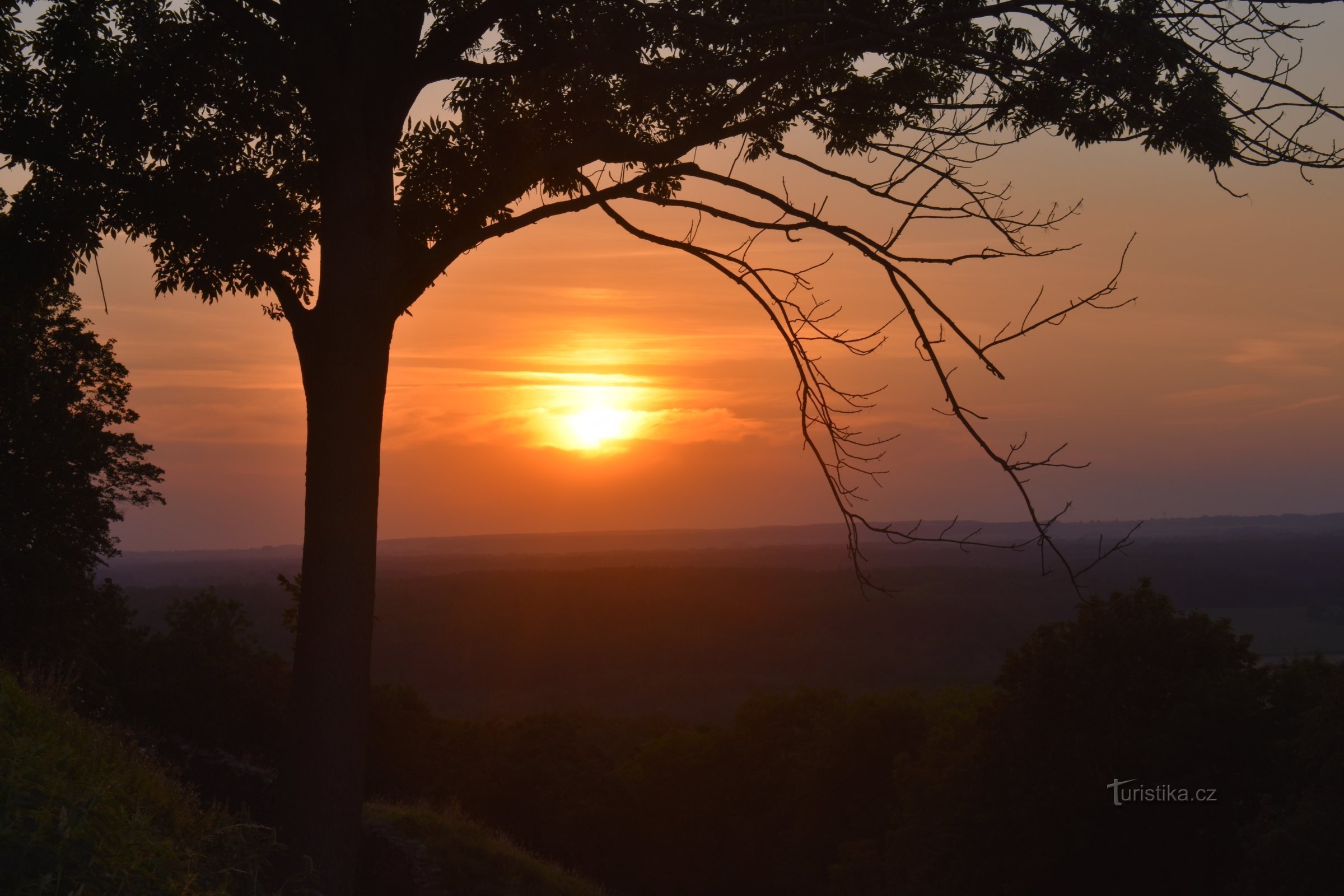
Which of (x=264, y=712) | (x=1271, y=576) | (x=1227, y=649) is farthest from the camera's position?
(x=1271, y=576)

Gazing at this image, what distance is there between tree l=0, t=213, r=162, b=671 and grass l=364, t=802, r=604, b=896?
10226mm

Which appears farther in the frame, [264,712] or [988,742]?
[264,712]

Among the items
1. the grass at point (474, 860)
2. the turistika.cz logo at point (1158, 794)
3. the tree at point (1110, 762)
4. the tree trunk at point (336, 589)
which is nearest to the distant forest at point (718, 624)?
the tree at point (1110, 762)

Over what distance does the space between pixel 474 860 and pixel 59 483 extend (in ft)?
47.2

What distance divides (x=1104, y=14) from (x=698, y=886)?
48.1 m

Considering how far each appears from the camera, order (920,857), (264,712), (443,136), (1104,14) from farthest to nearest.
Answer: (264,712)
(920,857)
(443,136)
(1104,14)

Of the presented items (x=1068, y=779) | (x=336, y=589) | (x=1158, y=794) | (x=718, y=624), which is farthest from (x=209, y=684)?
(x=718, y=624)

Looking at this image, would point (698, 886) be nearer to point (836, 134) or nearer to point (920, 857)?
point (920, 857)

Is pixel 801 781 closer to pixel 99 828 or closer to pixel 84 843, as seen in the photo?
pixel 99 828

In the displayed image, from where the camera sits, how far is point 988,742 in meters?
28.8

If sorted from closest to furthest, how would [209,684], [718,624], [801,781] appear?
[209,684]
[801,781]
[718,624]

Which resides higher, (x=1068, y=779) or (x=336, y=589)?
(x=336, y=589)

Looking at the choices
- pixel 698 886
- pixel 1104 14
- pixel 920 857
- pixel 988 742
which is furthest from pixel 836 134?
pixel 698 886

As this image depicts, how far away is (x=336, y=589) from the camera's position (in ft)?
18.6
